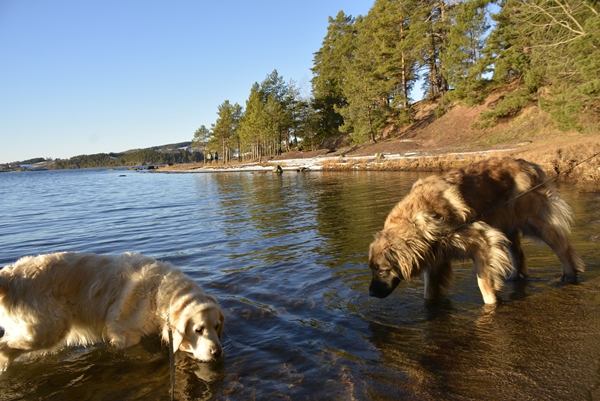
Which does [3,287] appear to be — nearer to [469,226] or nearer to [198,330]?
[198,330]

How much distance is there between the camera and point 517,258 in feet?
21.6

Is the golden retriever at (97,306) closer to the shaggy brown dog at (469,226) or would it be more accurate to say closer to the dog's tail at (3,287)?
the dog's tail at (3,287)

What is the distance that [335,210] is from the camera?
15266 millimetres

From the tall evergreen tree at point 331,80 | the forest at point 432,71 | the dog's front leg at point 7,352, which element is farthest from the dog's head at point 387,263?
the tall evergreen tree at point 331,80

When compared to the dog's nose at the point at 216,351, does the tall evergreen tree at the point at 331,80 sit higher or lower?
higher

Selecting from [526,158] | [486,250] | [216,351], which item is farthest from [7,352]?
[526,158]

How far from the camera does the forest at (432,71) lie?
79.0ft

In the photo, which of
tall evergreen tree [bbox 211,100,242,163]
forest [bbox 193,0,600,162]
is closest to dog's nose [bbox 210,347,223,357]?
forest [bbox 193,0,600,162]

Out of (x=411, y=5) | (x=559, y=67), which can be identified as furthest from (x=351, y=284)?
(x=411, y=5)

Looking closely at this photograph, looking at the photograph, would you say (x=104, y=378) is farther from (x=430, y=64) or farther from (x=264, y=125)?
(x=264, y=125)

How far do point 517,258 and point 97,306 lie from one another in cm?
638

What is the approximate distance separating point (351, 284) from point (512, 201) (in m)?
2.89

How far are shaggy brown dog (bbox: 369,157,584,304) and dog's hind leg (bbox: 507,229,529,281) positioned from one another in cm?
41

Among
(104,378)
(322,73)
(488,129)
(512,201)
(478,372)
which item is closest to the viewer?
(478,372)
